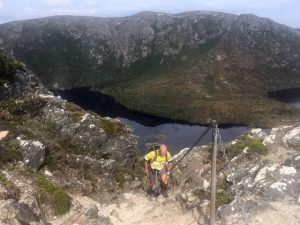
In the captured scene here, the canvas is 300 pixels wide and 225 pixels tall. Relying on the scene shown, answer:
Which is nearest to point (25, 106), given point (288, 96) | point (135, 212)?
point (135, 212)

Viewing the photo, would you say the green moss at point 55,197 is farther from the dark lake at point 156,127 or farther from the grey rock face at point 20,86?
the dark lake at point 156,127

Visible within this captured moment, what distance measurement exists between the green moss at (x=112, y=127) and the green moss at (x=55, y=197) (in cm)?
834

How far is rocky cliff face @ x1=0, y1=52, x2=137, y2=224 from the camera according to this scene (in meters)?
18.0

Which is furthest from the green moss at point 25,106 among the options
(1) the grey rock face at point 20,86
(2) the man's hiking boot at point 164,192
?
(2) the man's hiking boot at point 164,192

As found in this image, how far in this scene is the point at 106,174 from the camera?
24328 millimetres

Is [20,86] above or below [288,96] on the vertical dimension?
above

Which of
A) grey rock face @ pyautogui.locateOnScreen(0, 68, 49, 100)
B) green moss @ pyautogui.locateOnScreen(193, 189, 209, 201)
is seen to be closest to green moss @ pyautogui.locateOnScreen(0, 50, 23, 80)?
grey rock face @ pyautogui.locateOnScreen(0, 68, 49, 100)

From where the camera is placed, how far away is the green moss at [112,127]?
27.6m

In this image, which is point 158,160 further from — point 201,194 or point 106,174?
point 106,174

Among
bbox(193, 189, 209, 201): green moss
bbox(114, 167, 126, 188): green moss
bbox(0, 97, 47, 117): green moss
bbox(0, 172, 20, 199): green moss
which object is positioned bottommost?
bbox(114, 167, 126, 188): green moss

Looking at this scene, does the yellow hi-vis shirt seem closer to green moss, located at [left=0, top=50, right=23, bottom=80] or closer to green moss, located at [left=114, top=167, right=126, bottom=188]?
green moss, located at [left=114, top=167, right=126, bottom=188]

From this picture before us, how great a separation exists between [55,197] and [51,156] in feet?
14.9

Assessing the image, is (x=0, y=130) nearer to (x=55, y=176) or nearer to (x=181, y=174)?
(x=55, y=176)

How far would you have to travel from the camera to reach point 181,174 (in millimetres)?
24906
